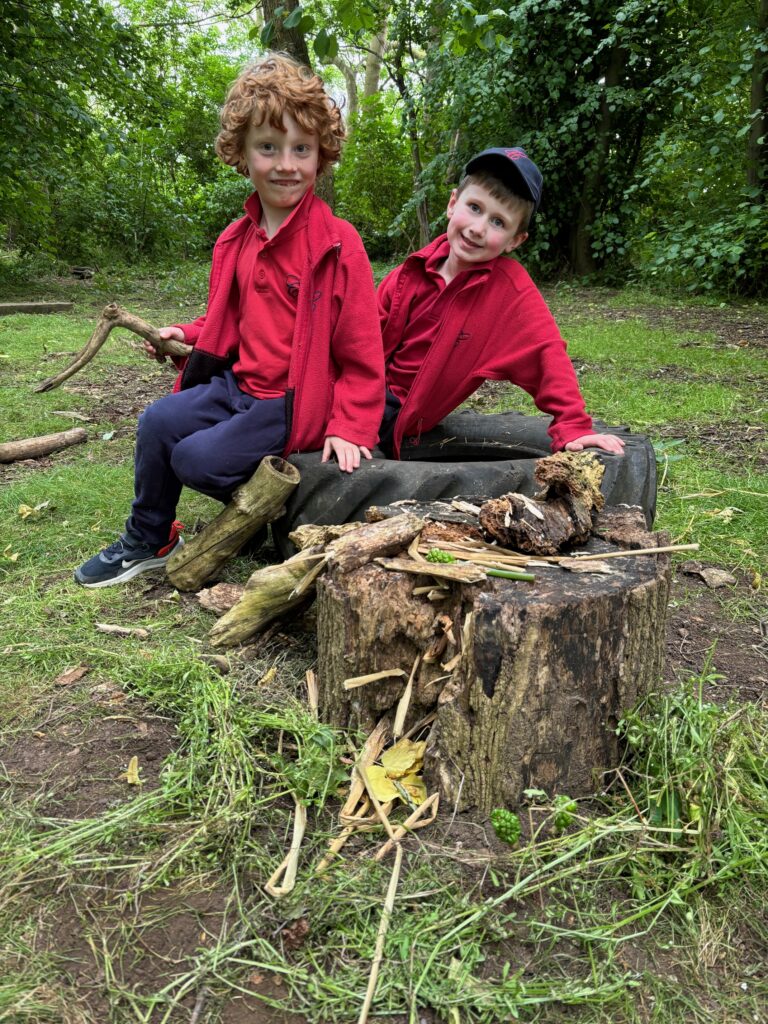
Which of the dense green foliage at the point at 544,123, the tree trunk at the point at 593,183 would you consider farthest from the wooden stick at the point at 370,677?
the tree trunk at the point at 593,183

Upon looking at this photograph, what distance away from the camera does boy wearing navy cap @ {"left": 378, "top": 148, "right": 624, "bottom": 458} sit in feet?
9.92

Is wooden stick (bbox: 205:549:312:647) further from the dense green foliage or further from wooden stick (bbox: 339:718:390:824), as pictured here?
the dense green foliage

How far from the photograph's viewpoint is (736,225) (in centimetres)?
947

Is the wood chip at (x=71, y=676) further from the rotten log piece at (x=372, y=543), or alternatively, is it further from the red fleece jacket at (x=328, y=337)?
the red fleece jacket at (x=328, y=337)

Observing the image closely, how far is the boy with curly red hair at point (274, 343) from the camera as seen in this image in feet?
9.32

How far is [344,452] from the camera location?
289 centimetres

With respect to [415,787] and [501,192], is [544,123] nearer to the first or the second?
[501,192]

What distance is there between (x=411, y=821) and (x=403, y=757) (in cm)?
21

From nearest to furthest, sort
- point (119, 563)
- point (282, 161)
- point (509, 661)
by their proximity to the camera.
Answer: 1. point (509, 661)
2. point (282, 161)
3. point (119, 563)

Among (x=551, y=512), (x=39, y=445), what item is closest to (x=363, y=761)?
(x=551, y=512)

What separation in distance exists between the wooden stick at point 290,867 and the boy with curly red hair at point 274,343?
136cm

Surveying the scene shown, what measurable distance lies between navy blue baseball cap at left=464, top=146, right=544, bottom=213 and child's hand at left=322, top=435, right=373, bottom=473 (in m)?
1.15

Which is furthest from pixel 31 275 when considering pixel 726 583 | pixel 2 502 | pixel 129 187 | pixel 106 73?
pixel 726 583

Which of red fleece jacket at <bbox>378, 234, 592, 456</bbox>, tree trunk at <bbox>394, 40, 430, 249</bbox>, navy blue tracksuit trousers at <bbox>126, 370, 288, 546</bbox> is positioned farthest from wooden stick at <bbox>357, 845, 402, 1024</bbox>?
tree trunk at <bbox>394, 40, 430, 249</bbox>
